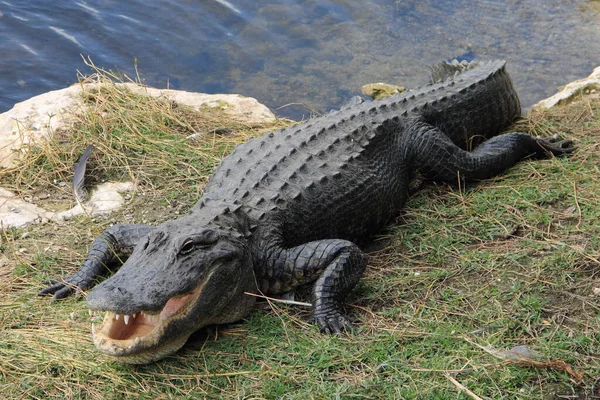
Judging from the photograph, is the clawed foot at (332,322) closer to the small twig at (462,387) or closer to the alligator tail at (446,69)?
the small twig at (462,387)

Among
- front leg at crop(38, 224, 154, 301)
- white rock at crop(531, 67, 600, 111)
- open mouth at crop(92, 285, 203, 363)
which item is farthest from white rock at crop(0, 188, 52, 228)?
white rock at crop(531, 67, 600, 111)

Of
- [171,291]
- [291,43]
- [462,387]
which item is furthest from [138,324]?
[291,43]

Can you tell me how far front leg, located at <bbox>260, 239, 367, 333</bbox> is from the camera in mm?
3975

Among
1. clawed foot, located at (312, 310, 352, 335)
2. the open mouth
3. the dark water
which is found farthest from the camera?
the dark water

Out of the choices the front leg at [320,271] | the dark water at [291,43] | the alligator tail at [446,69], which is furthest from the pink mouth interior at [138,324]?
the dark water at [291,43]

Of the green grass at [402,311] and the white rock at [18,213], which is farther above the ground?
the green grass at [402,311]

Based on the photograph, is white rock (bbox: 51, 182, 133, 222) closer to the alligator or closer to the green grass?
the green grass

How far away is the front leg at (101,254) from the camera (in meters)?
4.27

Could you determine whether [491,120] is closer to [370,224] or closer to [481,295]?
[370,224]

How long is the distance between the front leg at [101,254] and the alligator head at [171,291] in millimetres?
650

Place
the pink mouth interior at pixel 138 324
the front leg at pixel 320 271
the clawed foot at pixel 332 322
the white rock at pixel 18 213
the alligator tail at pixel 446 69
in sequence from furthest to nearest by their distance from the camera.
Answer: the alligator tail at pixel 446 69 → the white rock at pixel 18 213 → the front leg at pixel 320 271 → the clawed foot at pixel 332 322 → the pink mouth interior at pixel 138 324

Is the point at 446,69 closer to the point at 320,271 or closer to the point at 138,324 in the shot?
the point at 320,271

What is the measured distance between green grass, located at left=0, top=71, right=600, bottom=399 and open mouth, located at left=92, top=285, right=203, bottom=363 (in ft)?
0.70

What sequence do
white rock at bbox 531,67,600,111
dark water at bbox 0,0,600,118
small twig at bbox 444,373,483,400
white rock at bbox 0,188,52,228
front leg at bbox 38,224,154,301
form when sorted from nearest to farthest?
small twig at bbox 444,373,483,400
front leg at bbox 38,224,154,301
white rock at bbox 0,188,52,228
white rock at bbox 531,67,600,111
dark water at bbox 0,0,600,118
